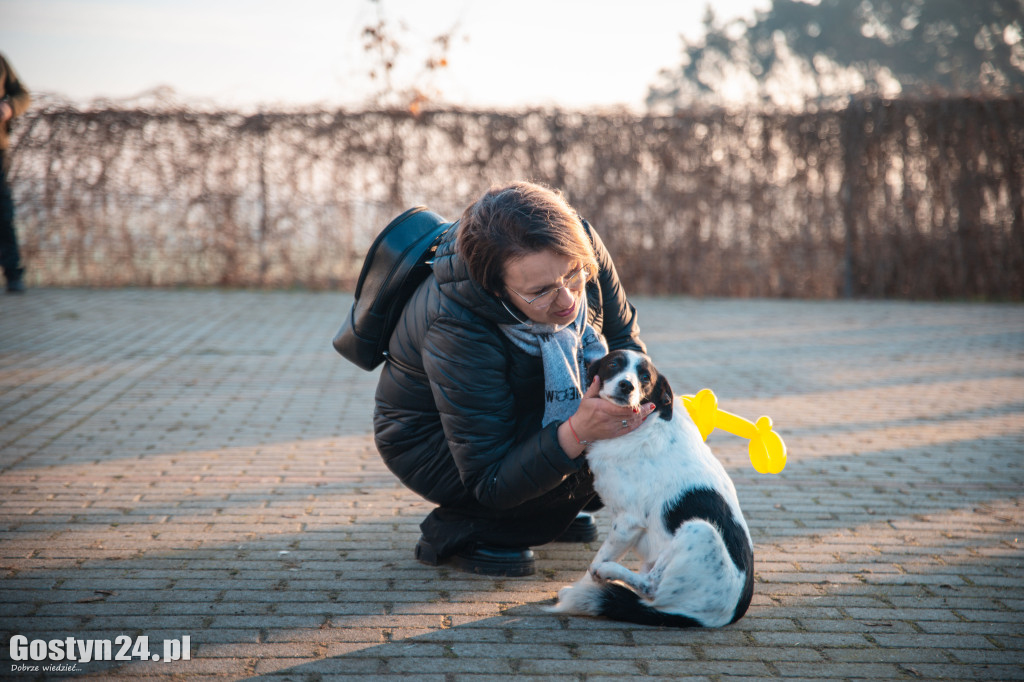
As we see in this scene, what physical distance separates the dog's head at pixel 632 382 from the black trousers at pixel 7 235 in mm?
9346

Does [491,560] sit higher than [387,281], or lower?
lower

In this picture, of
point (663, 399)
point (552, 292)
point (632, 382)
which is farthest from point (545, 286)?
point (663, 399)

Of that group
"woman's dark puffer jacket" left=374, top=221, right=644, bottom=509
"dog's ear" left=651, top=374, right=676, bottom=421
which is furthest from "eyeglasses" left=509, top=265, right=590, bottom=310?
"dog's ear" left=651, top=374, right=676, bottom=421

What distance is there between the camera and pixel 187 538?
11.6ft

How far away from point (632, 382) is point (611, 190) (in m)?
9.35

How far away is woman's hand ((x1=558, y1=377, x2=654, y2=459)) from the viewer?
269 cm

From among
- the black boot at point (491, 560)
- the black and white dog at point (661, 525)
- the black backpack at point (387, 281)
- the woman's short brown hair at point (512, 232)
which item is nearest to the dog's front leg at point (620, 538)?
the black and white dog at point (661, 525)

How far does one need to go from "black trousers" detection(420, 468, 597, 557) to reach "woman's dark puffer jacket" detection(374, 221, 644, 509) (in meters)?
0.09

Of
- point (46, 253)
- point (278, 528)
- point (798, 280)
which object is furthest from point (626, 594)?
point (46, 253)

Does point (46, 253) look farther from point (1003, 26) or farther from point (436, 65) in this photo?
point (1003, 26)

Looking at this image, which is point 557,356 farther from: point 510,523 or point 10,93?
point 10,93

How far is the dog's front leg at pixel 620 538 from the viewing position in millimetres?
2787

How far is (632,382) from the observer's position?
8.87 ft

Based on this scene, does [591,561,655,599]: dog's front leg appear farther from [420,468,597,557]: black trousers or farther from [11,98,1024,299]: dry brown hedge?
[11,98,1024,299]: dry brown hedge
